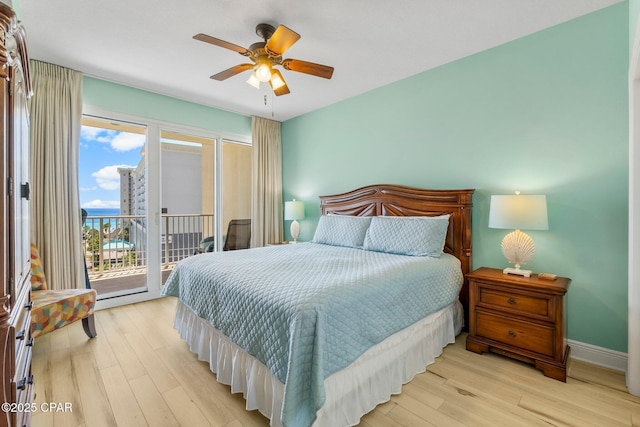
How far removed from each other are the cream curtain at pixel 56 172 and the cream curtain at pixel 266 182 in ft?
7.15

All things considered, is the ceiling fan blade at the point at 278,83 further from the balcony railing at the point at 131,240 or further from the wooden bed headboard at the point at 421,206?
the balcony railing at the point at 131,240

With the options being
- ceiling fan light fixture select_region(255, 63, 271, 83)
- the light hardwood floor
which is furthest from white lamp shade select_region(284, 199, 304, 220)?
the light hardwood floor

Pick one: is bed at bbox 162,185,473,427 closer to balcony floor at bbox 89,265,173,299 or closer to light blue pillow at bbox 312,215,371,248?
light blue pillow at bbox 312,215,371,248

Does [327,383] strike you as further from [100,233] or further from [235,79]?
[100,233]

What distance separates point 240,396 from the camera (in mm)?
1905

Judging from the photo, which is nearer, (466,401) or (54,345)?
(466,401)

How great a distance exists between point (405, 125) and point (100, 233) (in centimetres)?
476

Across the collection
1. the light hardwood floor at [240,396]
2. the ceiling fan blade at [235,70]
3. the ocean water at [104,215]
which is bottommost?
the light hardwood floor at [240,396]

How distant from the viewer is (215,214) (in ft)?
14.9

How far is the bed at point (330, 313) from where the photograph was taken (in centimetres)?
146

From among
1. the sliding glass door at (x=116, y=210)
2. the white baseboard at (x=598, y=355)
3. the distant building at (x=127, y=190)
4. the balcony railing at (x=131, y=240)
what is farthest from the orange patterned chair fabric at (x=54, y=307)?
the white baseboard at (x=598, y=355)

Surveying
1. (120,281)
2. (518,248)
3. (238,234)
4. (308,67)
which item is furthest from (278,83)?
(120,281)

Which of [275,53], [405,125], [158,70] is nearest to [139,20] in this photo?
[158,70]

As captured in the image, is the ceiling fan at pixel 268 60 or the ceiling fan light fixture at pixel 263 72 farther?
the ceiling fan light fixture at pixel 263 72
